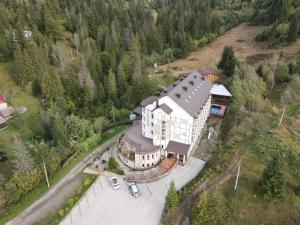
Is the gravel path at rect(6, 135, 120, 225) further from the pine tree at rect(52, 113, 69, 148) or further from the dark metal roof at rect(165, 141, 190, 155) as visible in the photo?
the dark metal roof at rect(165, 141, 190, 155)

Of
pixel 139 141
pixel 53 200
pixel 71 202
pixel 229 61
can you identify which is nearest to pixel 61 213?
pixel 71 202

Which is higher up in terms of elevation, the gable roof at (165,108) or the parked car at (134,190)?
the gable roof at (165,108)

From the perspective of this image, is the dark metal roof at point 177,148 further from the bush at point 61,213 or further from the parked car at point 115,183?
the bush at point 61,213

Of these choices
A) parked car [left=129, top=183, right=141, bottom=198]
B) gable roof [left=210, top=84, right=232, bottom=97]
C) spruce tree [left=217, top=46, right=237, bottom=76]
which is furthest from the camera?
spruce tree [left=217, top=46, right=237, bottom=76]

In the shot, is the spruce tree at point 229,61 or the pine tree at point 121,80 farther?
the spruce tree at point 229,61

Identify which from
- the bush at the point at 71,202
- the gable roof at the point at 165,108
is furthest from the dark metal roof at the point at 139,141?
the bush at the point at 71,202

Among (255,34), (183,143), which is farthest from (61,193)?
(255,34)

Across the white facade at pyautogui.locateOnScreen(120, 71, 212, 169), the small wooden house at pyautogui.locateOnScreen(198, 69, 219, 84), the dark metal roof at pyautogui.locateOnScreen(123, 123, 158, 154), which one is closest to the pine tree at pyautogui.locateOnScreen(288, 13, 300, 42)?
the small wooden house at pyautogui.locateOnScreen(198, 69, 219, 84)

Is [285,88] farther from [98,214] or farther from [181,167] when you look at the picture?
[98,214]
